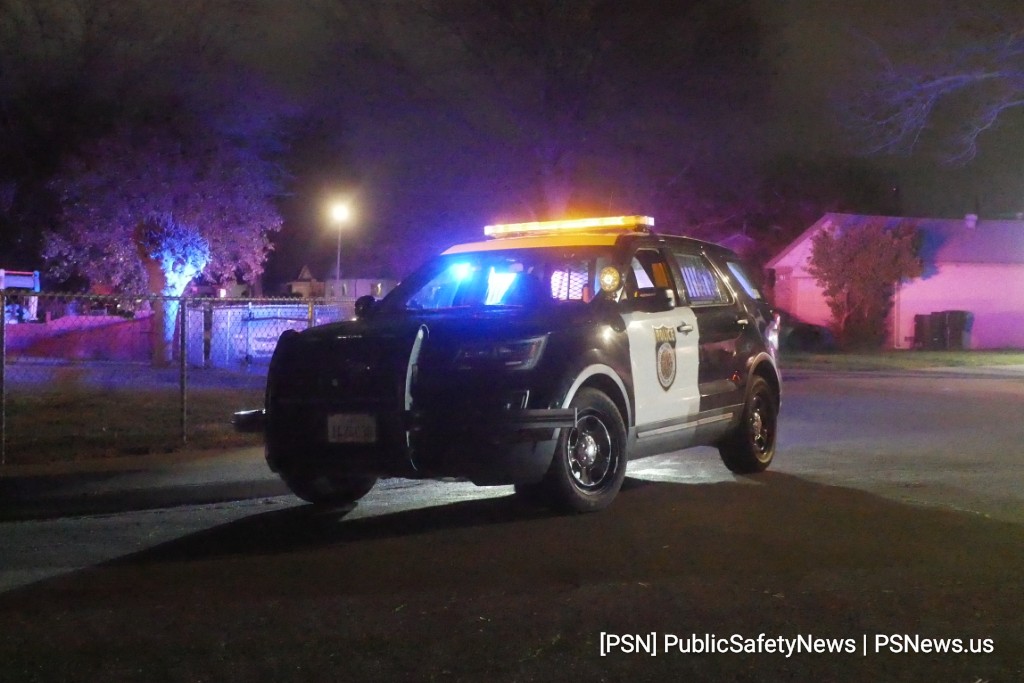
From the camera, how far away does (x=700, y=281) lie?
9539 millimetres

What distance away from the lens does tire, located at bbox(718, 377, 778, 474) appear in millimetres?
9719

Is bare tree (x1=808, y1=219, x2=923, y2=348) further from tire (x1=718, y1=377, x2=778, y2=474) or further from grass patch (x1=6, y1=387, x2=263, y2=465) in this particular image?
tire (x1=718, y1=377, x2=778, y2=474)

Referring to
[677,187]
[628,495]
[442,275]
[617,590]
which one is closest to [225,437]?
[442,275]

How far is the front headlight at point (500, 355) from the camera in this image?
7262mm

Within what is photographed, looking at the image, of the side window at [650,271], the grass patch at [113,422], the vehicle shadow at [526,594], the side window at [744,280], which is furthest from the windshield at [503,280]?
the grass patch at [113,422]

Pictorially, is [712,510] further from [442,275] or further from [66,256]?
[66,256]

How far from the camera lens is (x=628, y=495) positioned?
8.92 m

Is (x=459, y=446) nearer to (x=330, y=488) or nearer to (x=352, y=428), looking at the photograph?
(x=352, y=428)

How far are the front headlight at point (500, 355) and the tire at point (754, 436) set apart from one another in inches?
119

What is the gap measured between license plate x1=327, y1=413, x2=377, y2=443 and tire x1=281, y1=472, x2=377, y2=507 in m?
0.67

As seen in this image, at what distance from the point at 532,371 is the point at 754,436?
10.8 ft

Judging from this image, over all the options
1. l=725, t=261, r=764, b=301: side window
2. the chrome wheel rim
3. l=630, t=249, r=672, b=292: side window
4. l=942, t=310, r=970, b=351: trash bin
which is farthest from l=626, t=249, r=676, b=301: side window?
l=942, t=310, r=970, b=351: trash bin

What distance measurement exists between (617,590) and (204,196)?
19.7m

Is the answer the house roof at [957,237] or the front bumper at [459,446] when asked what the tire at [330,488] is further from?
the house roof at [957,237]
